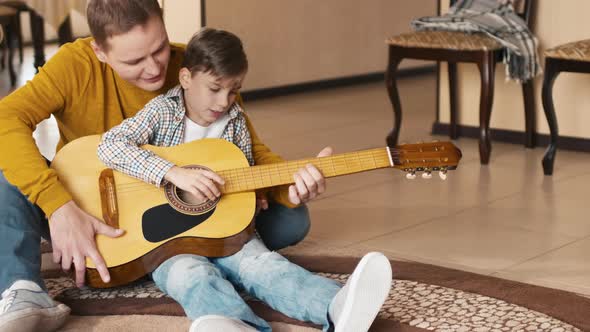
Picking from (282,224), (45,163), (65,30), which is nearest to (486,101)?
(282,224)

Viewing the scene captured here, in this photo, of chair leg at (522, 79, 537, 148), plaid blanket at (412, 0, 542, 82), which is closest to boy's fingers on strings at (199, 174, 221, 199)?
plaid blanket at (412, 0, 542, 82)

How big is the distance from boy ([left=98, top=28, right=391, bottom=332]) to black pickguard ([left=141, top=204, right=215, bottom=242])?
2.0 inches

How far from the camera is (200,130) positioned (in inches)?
85.1

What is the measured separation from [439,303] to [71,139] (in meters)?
0.96

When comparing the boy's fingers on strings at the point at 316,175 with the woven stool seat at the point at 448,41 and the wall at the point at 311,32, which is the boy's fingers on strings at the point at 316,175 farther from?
the wall at the point at 311,32

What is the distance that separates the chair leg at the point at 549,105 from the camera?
3.50 m

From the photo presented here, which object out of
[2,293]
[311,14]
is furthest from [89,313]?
[311,14]

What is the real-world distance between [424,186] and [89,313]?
1629 millimetres

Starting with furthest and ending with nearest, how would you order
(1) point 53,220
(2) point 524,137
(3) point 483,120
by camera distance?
(2) point 524,137, (3) point 483,120, (1) point 53,220

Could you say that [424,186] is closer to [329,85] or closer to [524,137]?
[524,137]

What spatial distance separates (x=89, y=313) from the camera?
2.03 meters

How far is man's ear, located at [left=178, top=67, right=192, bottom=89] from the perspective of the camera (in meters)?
2.12

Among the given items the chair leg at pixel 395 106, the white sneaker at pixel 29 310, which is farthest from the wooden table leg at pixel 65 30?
the white sneaker at pixel 29 310

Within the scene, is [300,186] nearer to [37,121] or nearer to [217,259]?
[217,259]
